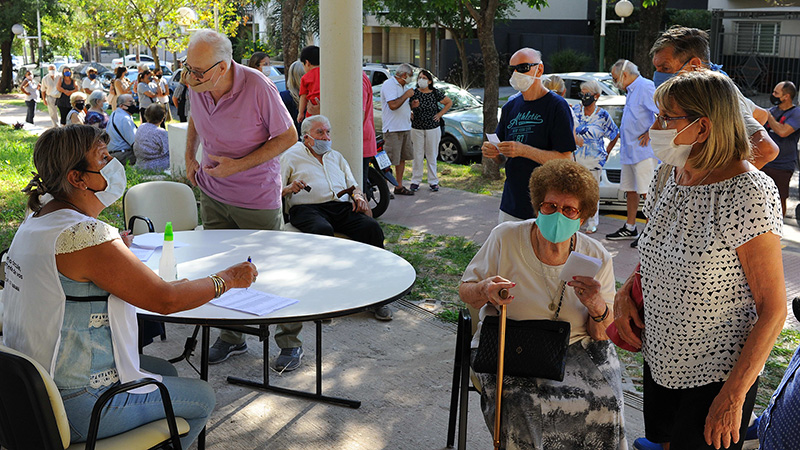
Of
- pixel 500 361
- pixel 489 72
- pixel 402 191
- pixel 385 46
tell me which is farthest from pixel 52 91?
pixel 385 46

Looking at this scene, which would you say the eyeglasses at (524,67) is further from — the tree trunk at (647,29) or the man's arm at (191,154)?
the tree trunk at (647,29)

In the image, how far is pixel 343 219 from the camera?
20.2 feet

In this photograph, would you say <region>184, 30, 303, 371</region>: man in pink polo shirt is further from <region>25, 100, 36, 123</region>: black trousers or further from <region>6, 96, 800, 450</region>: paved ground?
<region>25, 100, 36, 123</region>: black trousers

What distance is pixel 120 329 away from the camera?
288cm

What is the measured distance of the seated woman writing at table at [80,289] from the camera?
2762 millimetres

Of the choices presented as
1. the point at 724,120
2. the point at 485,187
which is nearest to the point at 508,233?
the point at 724,120

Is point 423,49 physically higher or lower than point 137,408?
higher

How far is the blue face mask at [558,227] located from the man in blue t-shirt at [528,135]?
1.75 meters

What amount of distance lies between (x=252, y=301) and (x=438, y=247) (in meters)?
4.56

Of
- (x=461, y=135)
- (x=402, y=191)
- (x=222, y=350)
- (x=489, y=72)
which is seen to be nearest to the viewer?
(x=222, y=350)

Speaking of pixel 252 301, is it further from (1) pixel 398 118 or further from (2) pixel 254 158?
(1) pixel 398 118

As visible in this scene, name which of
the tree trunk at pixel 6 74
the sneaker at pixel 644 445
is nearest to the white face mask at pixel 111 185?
the sneaker at pixel 644 445

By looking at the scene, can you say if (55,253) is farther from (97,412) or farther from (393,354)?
(393,354)

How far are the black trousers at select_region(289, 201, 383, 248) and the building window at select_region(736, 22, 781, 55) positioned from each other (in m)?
26.1
